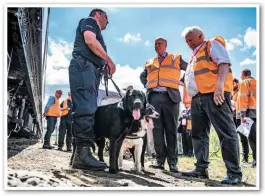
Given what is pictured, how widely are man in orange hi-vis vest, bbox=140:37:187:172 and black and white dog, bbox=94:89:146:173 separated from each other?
2.03 ft

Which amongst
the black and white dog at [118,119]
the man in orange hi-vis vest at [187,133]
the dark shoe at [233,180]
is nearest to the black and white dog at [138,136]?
the black and white dog at [118,119]

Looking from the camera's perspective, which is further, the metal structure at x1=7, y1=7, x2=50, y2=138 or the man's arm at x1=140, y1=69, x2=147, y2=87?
the man's arm at x1=140, y1=69, x2=147, y2=87

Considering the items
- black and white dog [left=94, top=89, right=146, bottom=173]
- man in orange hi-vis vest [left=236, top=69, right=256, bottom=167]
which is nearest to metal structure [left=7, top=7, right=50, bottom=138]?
black and white dog [left=94, top=89, right=146, bottom=173]

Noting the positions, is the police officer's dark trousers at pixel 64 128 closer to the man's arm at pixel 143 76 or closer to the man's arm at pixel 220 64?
the man's arm at pixel 143 76

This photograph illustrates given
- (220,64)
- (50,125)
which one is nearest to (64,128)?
(50,125)

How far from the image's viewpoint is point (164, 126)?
11.9 feet

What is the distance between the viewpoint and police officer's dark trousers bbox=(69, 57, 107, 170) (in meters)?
2.77

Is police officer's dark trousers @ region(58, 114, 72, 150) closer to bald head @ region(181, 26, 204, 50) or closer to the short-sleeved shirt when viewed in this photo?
the short-sleeved shirt

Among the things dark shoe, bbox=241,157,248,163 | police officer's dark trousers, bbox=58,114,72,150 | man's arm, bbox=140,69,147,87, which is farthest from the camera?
police officer's dark trousers, bbox=58,114,72,150

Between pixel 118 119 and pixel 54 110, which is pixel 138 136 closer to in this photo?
pixel 118 119

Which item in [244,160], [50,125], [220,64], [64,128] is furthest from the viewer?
[64,128]

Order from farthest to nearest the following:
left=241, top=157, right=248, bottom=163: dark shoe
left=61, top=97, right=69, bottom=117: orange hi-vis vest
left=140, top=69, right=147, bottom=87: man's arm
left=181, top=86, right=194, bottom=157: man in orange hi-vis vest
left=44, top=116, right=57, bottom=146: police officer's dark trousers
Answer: left=61, top=97, right=69, bottom=117: orange hi-vis vest → left=44, top=116, right=57, bottom=146: police officer's dark trousers → left=181, top=86, right=194, bottom=157: man in orange hi-vis vest → left=241, top=157, right=248, bottom=163: dark shoe → left=140, top=69, right=147, bottom=87: man's arm

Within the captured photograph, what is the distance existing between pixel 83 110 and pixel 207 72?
3.56 feet
